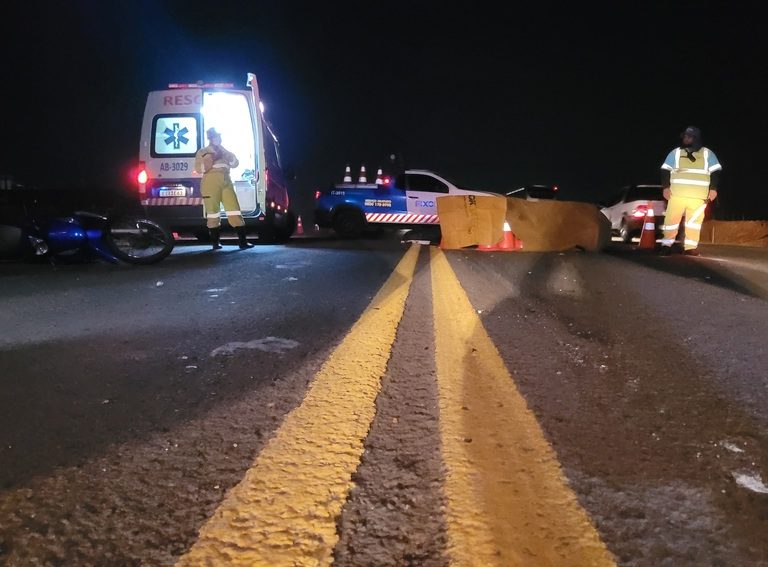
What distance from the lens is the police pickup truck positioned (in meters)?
15.2

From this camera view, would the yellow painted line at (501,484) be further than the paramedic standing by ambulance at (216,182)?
No

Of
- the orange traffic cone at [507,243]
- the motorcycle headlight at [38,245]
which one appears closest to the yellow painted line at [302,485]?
the motorcycle headlight at [38,245]

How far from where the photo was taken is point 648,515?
175cm

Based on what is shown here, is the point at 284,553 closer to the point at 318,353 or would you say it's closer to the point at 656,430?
the point at 656,430

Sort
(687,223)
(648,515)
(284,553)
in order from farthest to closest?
(687,223) < (648,515) < (284,553)

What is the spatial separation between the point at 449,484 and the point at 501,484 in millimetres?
172

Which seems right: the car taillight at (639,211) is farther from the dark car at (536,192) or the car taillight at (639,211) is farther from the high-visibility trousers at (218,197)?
the high-visibility trousers at (218,197)

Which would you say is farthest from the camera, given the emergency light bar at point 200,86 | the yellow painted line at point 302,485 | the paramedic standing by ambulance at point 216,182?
the emergency light bar at point 200,86

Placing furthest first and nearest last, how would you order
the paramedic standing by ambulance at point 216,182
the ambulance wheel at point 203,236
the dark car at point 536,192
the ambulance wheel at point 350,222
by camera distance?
the dark car at point 536,192, the ambulance wheel at point 350,222, the ambulance wheel at point 203,236, the paramedic standing by ambulance at point 216,182

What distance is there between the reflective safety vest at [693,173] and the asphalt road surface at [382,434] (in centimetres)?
534

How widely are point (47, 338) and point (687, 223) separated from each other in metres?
8.96

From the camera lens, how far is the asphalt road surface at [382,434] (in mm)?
1637

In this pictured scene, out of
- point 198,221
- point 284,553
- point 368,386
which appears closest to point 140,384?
point 368,386

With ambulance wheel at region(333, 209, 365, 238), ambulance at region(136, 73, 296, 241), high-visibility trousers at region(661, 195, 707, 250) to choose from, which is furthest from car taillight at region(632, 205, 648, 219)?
ambulance at region(136, 73, 296, 241)
